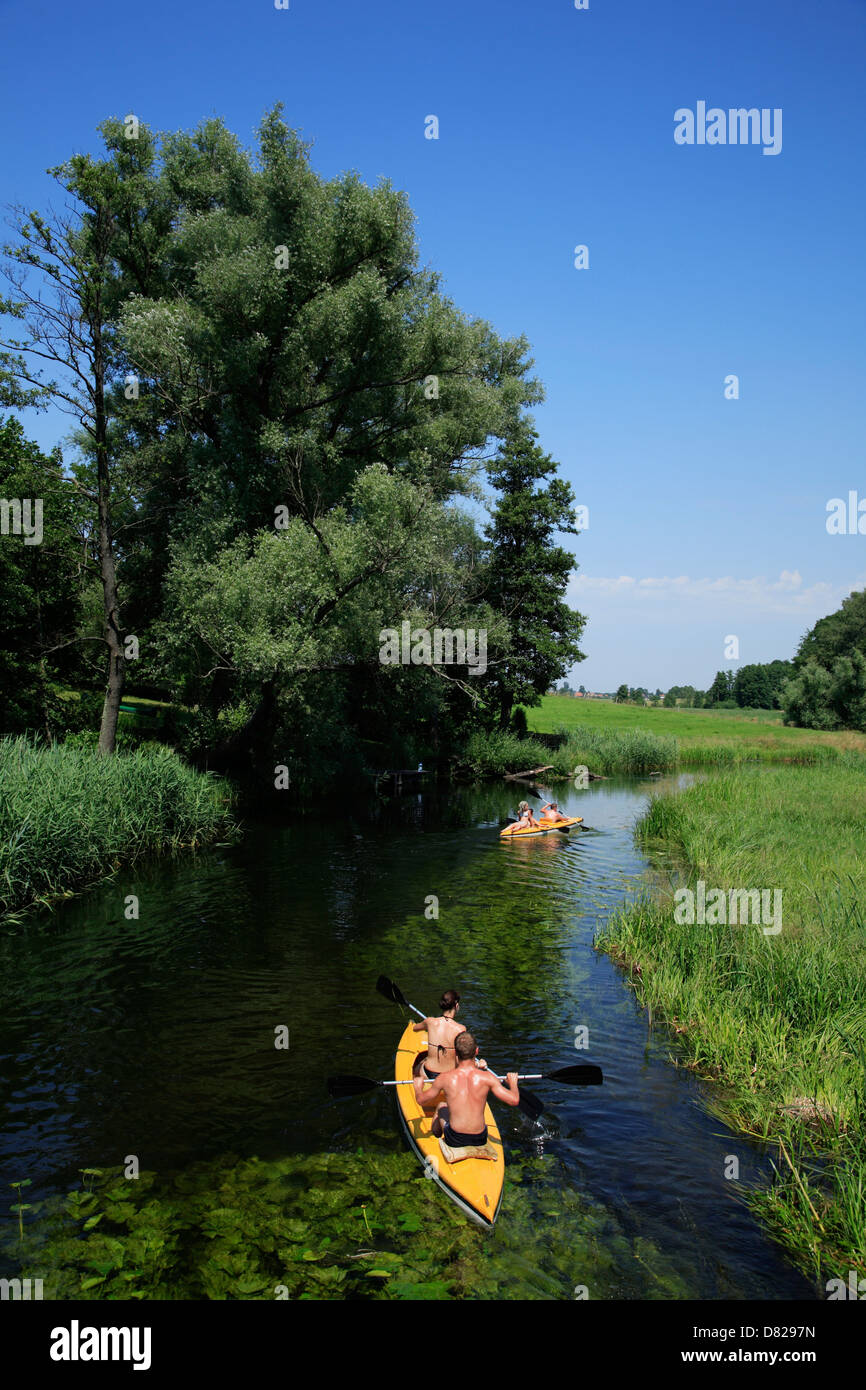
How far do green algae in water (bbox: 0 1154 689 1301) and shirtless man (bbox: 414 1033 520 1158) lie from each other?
48 centimetres

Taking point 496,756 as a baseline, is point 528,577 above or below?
above

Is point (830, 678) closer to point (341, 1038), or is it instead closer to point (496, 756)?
point (496, 756)

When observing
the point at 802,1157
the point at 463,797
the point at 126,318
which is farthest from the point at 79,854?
the point at 463,797

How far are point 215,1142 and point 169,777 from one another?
42.6ft

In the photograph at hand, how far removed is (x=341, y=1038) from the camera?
10.1 m

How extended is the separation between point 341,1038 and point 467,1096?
329 centimetres

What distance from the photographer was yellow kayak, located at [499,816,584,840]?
2402 centimetres

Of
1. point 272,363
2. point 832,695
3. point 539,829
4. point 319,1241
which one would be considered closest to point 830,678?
point 832,695

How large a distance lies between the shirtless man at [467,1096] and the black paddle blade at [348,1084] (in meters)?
0.91

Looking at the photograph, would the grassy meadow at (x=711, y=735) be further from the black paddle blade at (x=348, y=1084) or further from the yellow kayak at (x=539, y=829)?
the black paddle blade at (x=348, y=1084)

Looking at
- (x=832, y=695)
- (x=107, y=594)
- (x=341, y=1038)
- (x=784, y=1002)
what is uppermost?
(x=107, y=594)

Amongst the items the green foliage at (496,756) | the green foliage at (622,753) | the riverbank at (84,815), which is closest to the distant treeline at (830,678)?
the green foliage at (622,753)

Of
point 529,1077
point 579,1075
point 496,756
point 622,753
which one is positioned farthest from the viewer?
point 622,753

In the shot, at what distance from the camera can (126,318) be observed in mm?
22703
